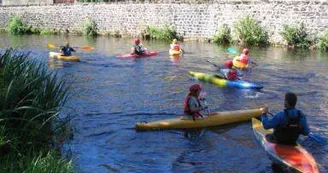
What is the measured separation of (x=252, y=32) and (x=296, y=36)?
7.64 ft

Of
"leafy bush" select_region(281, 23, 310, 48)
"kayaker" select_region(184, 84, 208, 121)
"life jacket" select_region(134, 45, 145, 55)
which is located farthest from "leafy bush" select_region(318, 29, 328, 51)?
"kayaker" select_region(184, 84, 208, 121)

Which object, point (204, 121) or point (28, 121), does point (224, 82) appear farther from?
point (28, 121)

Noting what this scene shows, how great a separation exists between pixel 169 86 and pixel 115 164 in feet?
22.8

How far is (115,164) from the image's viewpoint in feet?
26.9

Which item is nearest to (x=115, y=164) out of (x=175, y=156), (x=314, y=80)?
(x=175, y=156)

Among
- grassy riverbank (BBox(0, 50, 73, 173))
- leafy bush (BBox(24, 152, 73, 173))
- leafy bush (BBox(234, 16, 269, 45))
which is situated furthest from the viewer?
leafy bush (BBox(234, 16, 269, 45))

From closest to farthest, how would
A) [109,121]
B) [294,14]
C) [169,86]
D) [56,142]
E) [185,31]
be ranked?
[56,142] → [109,121] → [169,86] → [294,14] → [185,31]

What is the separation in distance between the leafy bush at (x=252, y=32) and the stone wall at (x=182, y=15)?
1.13 ft

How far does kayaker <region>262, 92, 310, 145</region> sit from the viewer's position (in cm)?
779

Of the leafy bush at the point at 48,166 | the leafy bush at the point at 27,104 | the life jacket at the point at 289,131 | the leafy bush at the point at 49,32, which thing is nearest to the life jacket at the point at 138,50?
the leafy bush at the point at 27,104

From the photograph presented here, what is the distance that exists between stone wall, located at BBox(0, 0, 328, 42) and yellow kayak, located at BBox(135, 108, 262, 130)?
47.1 feet

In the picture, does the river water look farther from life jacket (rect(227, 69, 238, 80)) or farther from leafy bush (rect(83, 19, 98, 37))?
leafy bush (rect(83, 19, 98, 37))

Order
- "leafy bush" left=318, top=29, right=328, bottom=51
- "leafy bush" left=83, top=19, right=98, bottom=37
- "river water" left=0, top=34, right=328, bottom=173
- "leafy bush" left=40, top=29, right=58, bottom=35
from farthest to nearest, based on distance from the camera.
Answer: "leafy bush" left=40, top=29, right=58, bottom=35
"leafy bush" left=83, top=19, right=98, bottom=37
"leafy bush" left=318, top=29, right=328, bottom=51
"river water" left=0, top=34, right=328, bottom=173

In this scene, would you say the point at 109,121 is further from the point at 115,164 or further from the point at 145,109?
the point at 115,164
